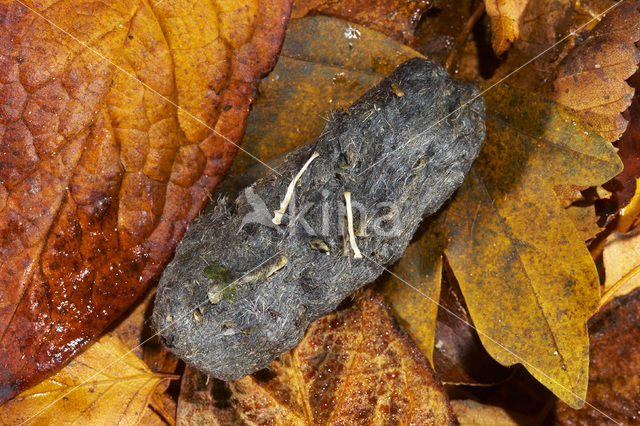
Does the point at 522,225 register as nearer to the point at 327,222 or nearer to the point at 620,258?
the point at 620,258

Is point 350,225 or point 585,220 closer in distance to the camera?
point 350,225

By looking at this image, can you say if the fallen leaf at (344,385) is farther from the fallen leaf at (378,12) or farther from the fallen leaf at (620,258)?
the fallen leaf at (378,12)

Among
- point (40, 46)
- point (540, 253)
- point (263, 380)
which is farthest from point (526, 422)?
point (40, 46)

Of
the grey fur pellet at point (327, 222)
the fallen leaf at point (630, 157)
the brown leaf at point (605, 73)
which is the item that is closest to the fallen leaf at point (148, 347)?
the grey fur pellet at point (327, 222)

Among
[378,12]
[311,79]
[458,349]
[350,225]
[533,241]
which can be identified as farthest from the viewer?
[458,349]

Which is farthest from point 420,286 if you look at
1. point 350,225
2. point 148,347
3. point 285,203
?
point 148,347

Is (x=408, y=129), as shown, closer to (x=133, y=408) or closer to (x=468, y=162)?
(x=468, y=162)

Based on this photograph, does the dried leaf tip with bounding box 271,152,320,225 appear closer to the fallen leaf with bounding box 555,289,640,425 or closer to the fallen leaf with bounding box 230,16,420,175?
the fallen leaf with bounding box 230,16,420,175
